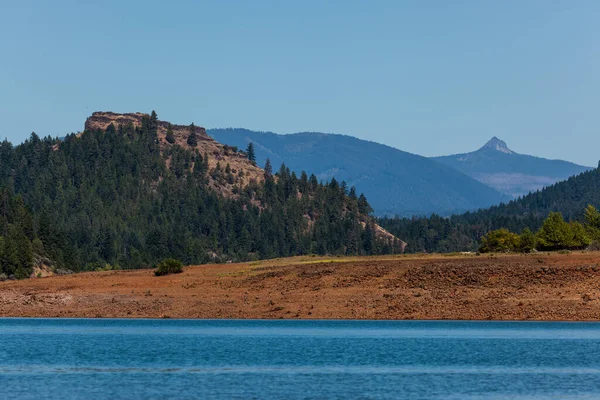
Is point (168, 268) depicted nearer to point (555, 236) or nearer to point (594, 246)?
point (555, 236)

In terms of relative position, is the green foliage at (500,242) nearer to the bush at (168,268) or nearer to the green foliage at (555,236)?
the green foliage at (555,236)

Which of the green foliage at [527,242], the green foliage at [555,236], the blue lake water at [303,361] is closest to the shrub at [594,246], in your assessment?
the green foliage at [555,236]

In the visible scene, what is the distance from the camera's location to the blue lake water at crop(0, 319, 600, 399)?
46938mm

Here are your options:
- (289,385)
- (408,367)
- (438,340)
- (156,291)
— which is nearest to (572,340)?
(438,340)

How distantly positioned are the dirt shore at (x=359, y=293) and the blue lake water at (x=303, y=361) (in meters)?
5.61

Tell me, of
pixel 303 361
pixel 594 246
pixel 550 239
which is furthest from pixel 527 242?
pixel 303 361

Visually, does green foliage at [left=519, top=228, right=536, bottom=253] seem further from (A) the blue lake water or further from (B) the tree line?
(A) the blue lake water

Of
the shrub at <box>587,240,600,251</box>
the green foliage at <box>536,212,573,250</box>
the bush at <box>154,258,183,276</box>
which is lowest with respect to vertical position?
the bush at <box>154,258,183,276</box>

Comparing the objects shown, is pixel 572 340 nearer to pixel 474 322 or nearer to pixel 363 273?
pixel 474 322

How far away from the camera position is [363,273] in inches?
4510

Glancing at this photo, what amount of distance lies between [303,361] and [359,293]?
4560cm

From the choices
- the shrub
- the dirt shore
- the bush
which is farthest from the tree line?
the bush

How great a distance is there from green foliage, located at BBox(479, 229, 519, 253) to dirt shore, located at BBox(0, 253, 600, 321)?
387 inches

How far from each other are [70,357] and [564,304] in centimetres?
5324
